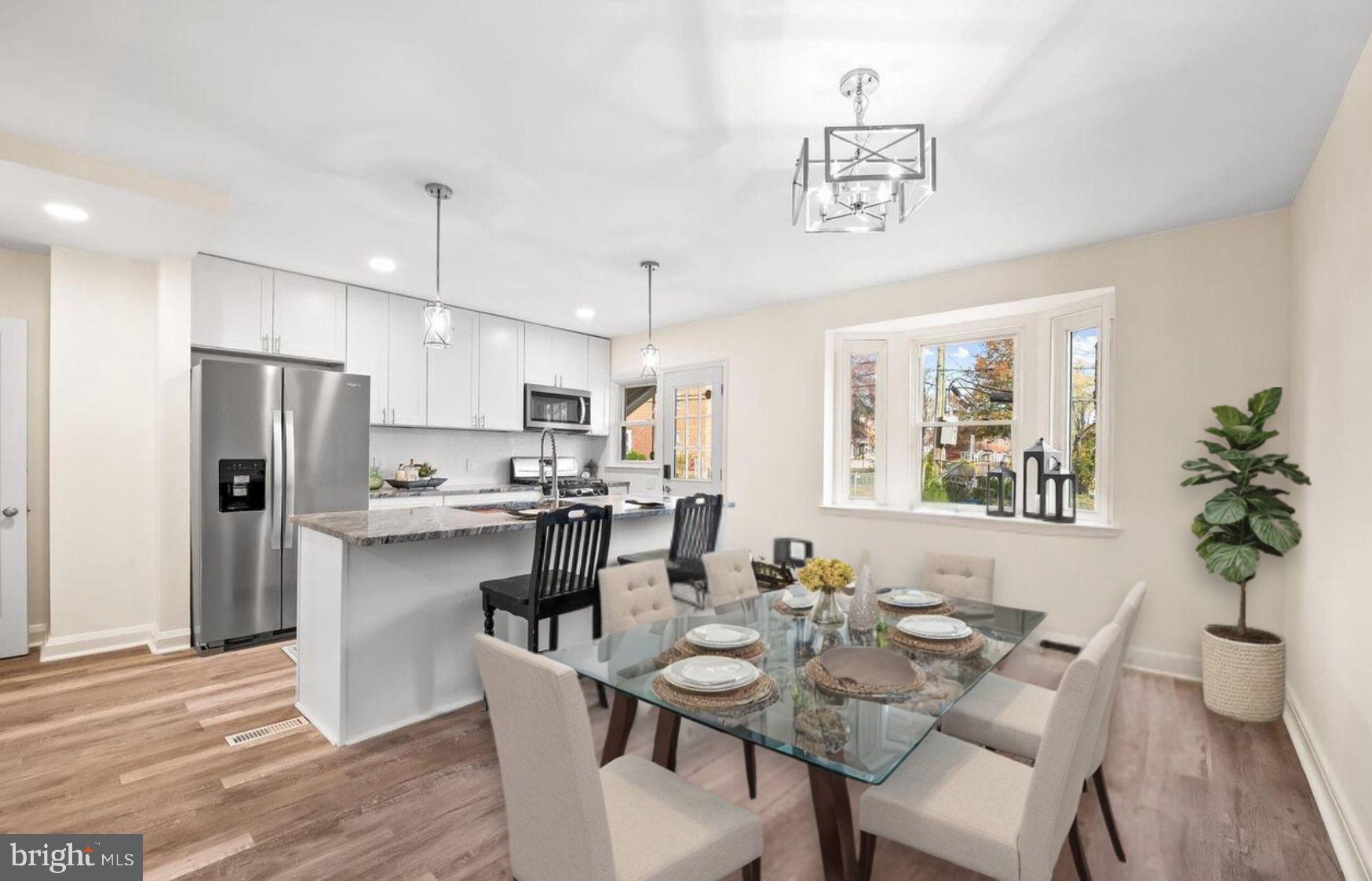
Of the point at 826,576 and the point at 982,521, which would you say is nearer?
the point at 826,576

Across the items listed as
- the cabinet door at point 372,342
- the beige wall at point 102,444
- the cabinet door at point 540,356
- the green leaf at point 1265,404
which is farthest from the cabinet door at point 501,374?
the green leaf at point 1265,404

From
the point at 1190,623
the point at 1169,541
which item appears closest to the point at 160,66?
the point at 1169,541

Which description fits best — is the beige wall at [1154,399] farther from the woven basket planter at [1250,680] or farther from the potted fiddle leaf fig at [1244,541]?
the woven basket planter at [1250,680]

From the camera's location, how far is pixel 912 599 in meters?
2.39

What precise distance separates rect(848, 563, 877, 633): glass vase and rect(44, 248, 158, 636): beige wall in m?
4.18

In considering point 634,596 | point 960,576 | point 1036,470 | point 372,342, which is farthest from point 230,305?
point 1036,470

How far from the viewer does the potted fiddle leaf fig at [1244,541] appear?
2770 millimetres

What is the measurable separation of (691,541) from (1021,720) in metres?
1.90

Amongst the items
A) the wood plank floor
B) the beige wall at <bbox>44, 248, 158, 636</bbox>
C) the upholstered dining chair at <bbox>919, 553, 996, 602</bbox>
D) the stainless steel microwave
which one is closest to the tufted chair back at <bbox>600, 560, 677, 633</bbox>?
the wood plank floor

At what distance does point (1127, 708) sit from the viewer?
9.61 feet

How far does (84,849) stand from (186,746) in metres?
0.62

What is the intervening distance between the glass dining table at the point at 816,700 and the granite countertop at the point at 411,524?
90 centimetres

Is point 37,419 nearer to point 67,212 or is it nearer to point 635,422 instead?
point 67,212

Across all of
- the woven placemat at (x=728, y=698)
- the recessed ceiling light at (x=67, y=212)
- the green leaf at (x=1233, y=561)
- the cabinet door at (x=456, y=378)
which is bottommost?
the woven placemat at (x=728, y=698)
